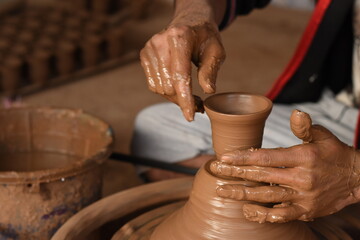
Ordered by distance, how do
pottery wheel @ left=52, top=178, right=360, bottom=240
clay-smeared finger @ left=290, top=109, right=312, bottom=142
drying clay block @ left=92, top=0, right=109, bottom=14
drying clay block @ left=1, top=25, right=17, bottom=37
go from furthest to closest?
drying clay block @ left=92, top=0, right=109, bottom=14 < drying clay block @ left=1, top=25, right=17, bottom=37 < pottery wheel @ left=52, top=178, right=360, bottom=240 < clay-smeared finger @ left=290, top=109, right=312, bottom=142

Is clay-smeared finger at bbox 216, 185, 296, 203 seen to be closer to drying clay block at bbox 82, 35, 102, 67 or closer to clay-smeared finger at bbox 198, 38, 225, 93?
clay-smeared finger at bbox 198, 38, 225, 93

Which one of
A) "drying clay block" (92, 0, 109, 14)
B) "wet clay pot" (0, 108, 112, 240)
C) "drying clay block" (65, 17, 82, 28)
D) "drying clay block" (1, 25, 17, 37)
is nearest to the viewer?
"wet clay pot" (0, 108, 112, 240)

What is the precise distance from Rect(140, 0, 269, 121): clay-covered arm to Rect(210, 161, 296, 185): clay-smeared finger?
0.53ft

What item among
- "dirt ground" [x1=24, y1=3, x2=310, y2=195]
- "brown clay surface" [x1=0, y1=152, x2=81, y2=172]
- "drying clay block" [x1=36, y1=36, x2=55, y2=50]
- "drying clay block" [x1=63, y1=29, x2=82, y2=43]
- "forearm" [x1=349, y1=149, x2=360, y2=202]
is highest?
"forearm" [x1=349, y1=149, x2=360, y2=202]

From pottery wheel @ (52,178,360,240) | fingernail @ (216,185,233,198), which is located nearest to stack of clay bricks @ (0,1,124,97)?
pottery wheel @ (52,178,360,240)

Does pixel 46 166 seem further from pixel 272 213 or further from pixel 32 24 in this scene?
pixel 32 24

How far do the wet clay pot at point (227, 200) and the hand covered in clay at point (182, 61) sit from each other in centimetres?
5

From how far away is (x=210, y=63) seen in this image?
5.12ft

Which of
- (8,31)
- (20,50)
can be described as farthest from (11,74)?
(8,31)

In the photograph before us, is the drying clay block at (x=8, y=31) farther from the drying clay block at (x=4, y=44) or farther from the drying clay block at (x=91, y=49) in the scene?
the drying clay block at (x=91, y=49)

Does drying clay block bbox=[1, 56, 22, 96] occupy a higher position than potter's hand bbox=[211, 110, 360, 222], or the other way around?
potter's hand bbox=[211, 110, 360, 222]

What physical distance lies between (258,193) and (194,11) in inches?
26.7

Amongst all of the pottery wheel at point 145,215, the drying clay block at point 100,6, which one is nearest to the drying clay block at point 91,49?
the drying clay block at point 100,6

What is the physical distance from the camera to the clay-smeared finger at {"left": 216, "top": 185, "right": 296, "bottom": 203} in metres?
1.39
